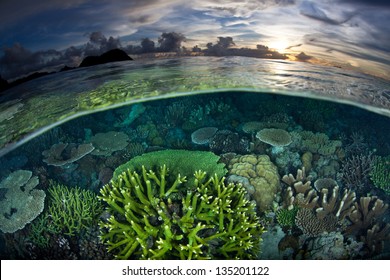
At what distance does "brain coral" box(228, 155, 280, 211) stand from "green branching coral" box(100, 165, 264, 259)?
62cm

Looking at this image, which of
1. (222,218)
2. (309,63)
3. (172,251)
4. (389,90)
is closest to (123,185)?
(172,251)

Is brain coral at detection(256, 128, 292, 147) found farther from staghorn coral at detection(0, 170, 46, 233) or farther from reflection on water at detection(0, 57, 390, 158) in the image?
staghorn coral at detection(0, 170, 46, 233)

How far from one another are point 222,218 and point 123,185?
6.17 feet

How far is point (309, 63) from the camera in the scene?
6.06 meters

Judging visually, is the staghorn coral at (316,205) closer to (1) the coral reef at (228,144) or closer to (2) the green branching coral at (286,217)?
(2) the green branching coral at (286,217)

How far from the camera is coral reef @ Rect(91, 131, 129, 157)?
273 inches

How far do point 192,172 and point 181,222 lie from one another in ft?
3.88

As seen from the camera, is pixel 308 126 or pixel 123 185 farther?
pixel 308 126

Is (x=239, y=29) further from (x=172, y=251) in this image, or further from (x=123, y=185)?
(x=172, y=251)

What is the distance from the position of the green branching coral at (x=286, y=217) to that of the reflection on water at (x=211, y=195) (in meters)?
0.02

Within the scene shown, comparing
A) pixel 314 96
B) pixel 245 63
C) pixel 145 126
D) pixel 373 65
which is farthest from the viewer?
pixel 145 126

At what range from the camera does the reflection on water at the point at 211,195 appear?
4.66 m

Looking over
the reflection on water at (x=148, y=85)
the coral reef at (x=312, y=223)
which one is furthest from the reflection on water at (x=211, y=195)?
the reflection on water at (x=148, y=85)

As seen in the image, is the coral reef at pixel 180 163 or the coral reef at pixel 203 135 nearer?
the coral reef at pixel 180 163
